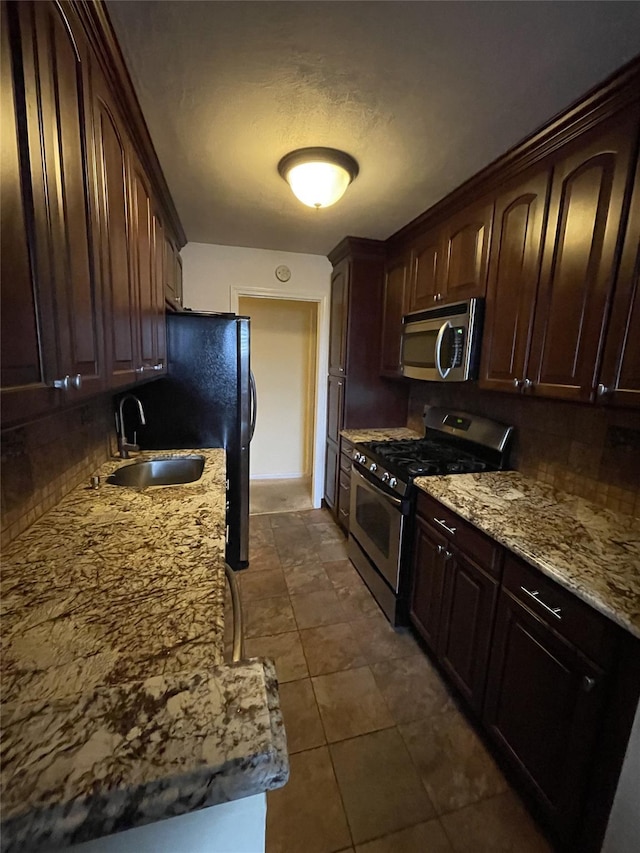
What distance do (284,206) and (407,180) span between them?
2.60 feet

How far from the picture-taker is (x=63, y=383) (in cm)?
77

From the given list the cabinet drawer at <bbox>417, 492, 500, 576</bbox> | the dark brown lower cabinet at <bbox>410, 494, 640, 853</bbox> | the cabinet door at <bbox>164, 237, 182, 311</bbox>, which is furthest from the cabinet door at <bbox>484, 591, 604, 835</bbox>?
the cabinet door at <bbox>164, 237, 182, 311</bbox>

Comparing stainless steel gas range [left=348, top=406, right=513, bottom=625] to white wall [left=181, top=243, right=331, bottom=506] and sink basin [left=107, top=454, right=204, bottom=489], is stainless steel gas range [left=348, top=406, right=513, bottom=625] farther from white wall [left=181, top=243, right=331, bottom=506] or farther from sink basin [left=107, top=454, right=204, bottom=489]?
white wall [left=181, top=243, right=331, bottom=506]

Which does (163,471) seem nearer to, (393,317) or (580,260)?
(393,317)

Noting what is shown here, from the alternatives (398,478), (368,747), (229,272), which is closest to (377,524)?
(398,478)

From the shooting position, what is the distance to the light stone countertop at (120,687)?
0.39 meters

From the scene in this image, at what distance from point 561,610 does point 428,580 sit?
793mm

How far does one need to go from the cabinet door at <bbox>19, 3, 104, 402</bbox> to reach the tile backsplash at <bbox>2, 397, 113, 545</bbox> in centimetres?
41

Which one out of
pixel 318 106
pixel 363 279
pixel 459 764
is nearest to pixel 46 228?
pixel 318 106

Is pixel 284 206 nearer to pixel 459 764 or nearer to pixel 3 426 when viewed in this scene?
pixel 3 426

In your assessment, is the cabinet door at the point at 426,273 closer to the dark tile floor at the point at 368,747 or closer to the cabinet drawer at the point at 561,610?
the cabinet drawer at the point at 561,610

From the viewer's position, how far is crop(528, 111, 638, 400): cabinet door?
1.24 m

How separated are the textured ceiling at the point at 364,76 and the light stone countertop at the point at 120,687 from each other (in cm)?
158

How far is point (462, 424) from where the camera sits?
7.61 ft
